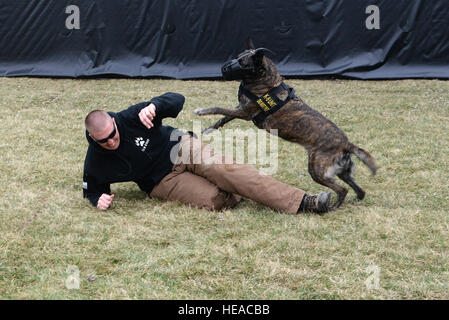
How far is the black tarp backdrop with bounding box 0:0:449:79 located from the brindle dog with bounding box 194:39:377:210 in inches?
223

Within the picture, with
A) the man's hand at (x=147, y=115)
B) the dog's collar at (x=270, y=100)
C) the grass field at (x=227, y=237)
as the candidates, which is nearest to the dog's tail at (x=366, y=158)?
the grass field at (x=227, y=237)

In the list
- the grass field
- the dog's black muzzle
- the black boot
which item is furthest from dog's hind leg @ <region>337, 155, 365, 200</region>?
the dog's black muzzle

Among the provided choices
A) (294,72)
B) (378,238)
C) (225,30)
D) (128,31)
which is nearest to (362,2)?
(294,72)

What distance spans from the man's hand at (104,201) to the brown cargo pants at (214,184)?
41 centimetres

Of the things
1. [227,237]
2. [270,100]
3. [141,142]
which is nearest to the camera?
[227,237]

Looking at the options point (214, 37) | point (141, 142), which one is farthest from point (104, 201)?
point (214, 37)

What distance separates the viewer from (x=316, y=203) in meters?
4.00

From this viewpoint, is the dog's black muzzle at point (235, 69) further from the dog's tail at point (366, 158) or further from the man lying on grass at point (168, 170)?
the dog's tail at point (366, 158)

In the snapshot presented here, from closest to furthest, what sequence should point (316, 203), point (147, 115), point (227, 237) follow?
1. point (227, 237)
2. point (147, 115)
3. point (316, 203)

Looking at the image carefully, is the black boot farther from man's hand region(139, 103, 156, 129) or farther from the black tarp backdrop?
the black tarp backdrop

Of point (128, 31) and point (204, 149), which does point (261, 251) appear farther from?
point (128, 31)

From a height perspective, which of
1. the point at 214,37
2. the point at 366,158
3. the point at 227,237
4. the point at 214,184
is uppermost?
the point at 214,37

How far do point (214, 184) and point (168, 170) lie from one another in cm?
42

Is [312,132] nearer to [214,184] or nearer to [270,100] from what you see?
[270,100]
